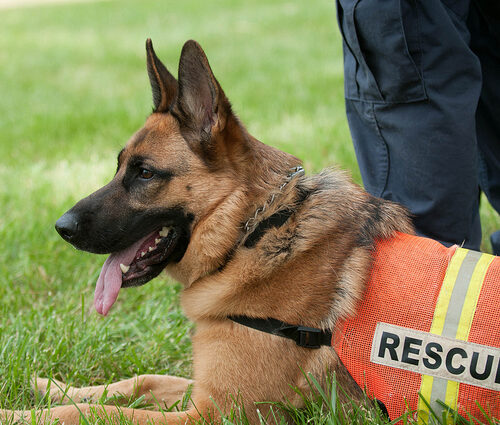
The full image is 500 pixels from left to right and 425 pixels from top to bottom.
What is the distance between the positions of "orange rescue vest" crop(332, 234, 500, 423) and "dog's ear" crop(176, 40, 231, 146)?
100 cm

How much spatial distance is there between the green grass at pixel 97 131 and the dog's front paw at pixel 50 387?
47 millimetres

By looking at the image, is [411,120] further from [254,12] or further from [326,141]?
[254,12]

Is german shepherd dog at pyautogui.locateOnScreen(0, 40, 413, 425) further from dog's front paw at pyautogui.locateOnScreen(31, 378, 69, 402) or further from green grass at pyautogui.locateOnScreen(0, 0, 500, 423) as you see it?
green grass at pyautogui.locateOnScreen(0, 0, 500, 423)

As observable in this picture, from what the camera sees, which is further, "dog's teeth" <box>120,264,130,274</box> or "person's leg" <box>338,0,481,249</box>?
"person's leg" <box>338,0,481,249</box>

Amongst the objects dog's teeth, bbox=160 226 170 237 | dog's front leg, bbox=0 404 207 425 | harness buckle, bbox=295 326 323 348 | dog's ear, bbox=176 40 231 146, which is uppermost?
dog's ear, bbox=176 40 231 146

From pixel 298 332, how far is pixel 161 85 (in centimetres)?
141

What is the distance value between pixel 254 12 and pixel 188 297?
15.2 meters

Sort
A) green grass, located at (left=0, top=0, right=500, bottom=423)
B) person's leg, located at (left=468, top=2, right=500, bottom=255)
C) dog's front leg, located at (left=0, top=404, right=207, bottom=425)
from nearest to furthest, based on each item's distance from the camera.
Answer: dog's front leg, located at (left=0, top=404, right=207, bottom=425)
green grass, located at (left=0, top=0, right=500, bottom=423)
person's leg, located at (left=468, top=2, right=500, bottom=255)

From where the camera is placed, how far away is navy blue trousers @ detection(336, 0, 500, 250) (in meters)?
2.92

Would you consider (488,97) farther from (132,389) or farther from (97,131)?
(97,131)

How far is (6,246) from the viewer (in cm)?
423

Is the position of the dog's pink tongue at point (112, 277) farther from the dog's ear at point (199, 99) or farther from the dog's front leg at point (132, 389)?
the dog's ear at point (199, 99)

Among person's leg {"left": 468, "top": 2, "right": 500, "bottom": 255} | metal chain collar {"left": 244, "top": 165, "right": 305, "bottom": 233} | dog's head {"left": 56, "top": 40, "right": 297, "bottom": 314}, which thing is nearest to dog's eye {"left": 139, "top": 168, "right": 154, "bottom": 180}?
dog's head {"left": 56, "top": 40, "right": 297, "bottom": 314}

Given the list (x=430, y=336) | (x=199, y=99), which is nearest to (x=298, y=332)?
(x=430, y=336)
